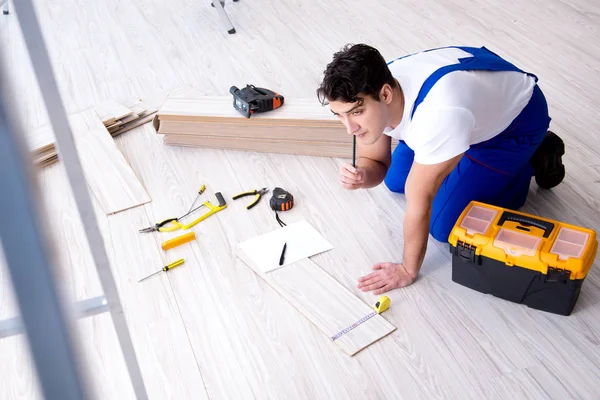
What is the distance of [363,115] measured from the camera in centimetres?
195

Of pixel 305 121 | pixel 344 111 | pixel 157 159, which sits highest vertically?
pixel 344 111

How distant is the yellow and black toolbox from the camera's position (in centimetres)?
196

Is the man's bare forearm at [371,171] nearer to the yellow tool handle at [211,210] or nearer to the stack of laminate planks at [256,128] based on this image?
the stack of laminate planks at [256,128]

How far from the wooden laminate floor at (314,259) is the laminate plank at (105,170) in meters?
0.05

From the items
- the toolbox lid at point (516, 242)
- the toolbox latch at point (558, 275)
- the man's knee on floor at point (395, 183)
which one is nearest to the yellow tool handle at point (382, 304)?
the toolbox lid at point (516, 242)

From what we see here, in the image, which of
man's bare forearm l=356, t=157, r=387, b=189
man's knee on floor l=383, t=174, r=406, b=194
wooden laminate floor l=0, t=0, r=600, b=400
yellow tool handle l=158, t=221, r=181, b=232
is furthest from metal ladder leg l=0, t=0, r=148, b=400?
man's knee on floor l=383, t=174, r=406, b=194

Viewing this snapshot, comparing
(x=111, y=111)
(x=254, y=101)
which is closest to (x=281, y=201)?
(x=254, y=101)

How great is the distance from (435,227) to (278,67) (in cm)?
170

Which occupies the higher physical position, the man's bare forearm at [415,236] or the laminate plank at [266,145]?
the man's bare forearm at [415,236]

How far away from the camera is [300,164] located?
291cm

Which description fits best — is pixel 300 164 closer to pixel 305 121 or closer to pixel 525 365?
pixel 305 121

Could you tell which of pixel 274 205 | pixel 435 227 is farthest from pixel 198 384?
pixel 435 227

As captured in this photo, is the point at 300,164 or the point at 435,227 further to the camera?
the point at 300,164

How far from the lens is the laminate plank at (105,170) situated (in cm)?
272
